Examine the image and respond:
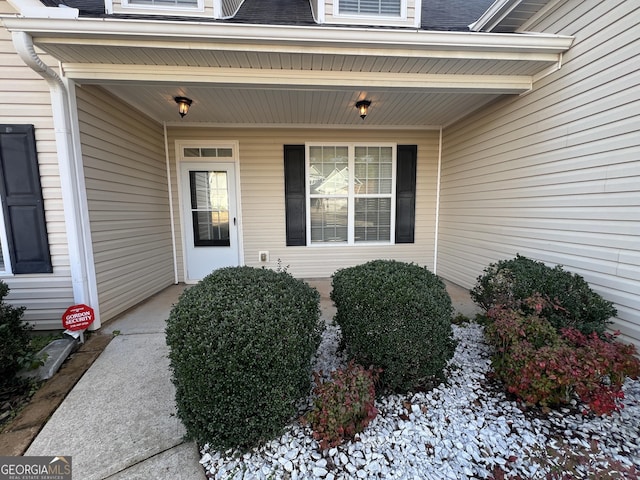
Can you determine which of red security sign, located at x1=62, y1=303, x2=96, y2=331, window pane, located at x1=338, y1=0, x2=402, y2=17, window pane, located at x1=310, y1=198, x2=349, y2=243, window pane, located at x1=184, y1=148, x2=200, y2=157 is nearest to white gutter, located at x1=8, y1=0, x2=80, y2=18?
window pane, located at x1=184, y1=148, x2=200, y2=157

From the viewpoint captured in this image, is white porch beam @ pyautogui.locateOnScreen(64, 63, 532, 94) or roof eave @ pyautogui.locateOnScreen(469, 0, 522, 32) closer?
white porch beam @ pyautogui.locateOnScreen(64, 63, 532, 94)

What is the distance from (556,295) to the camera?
87.5 inches

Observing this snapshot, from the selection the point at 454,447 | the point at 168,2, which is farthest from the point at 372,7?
the point at 454,447

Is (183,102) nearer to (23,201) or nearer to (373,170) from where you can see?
(23,201)

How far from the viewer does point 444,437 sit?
1.53 metres

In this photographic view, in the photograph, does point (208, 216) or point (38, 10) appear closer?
point (38, 10)

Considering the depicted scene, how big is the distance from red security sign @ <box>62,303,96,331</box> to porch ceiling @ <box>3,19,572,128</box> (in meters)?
2.21

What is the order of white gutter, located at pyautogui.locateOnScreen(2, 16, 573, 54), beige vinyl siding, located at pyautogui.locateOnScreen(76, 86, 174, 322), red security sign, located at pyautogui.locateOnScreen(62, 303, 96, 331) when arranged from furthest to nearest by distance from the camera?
1. beige vinyl siding, located at pyautogui.locateOnScreen(76, 86, 174, 322)
2. red security sign, located at pyautogui.locateOnScreen(62, 303, 96, 331)
3. white gutter, located at pyautogui.locateOnScreen(2, 16, 573, 54)

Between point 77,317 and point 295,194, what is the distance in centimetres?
316

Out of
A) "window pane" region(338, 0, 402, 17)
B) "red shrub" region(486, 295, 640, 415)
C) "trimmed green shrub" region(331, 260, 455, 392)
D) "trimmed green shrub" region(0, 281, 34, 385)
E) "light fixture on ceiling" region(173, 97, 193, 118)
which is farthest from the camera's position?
"light fixture on ceiling" region(173, 97, 193, 118)

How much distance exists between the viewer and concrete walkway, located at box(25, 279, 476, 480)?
1.41 m

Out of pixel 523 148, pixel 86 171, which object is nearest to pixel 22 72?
pixel 86 171

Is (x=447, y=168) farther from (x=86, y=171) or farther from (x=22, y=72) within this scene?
(x=22, y=72)
